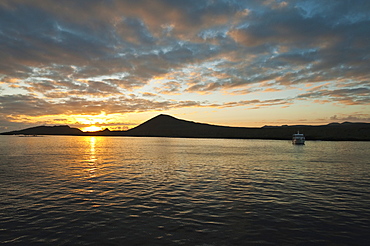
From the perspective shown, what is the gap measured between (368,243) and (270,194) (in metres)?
9.94

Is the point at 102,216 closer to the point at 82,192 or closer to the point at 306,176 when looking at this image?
the point at 82,192

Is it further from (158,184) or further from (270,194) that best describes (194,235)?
(158,184)

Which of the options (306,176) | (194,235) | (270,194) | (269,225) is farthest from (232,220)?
(306,176)

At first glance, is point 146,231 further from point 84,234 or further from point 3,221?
point 3,221

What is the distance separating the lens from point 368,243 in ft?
39.9

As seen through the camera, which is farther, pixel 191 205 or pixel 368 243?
pixel 191 205

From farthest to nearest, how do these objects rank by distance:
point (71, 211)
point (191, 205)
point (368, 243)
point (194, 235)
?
point (191, 205), point (71, 211), point (194, 235), point (368, 243)

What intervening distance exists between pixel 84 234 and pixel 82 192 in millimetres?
10899

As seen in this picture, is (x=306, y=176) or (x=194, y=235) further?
(x=306, y=176)

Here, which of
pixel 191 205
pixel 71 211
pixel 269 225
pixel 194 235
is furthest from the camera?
pixel 191 205

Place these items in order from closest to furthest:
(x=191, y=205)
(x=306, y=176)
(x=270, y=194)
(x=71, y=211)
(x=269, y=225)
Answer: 1. (x=269, y=225)
2. (x=71, y=211)
3. (x=191, y=205)
4. (x=270, y=194)
5. (x=306, y=176)

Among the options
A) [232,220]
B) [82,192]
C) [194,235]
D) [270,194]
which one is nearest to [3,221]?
[82,192]

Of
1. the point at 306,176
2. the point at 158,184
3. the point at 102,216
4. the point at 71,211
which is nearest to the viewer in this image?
the point at 102,216

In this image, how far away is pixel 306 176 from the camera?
3162 centimetres
